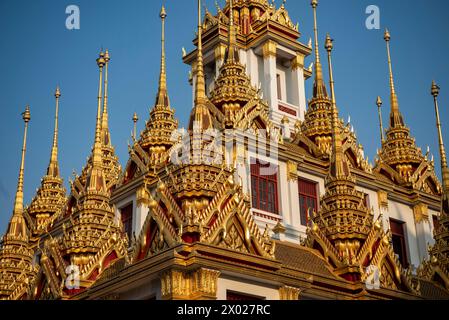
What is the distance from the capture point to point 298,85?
43531 mm

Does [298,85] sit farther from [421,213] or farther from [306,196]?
[306,196]

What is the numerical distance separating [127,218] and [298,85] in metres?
13.3

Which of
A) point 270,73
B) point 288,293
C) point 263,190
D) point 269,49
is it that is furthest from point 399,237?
point 288,293

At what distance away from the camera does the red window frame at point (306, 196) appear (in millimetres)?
34031

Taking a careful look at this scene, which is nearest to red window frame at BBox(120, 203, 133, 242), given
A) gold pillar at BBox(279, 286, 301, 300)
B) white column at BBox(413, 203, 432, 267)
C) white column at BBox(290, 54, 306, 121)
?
white column at BBox(290, 54, 306, 121)

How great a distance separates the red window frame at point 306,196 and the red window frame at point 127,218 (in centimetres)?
701

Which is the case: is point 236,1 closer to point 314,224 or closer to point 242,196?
point 314,224

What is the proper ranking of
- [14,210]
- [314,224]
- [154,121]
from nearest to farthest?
[314,224], [14,210], [154,121]

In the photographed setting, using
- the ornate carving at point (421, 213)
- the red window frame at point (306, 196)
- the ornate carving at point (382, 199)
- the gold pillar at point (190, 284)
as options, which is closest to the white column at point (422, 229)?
the ornate carving at point (421, 213)

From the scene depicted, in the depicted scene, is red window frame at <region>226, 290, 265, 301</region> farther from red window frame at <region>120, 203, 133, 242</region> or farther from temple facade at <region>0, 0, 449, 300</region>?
red window frame at <region>120, 203, 133, 242</region>
